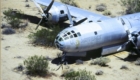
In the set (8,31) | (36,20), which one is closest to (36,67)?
(8,31)

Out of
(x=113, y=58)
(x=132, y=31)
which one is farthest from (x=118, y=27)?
(x=113, y=58)

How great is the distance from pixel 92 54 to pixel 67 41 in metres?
3.65

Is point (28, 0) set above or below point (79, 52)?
below

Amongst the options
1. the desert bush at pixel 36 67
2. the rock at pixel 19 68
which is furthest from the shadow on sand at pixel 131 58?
the rock at pixel 19 68

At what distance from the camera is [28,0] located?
143 ft

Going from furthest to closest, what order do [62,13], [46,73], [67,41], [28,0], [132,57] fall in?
[28,0] → [62,13] → [132,57] → [67,41] → [46,73]

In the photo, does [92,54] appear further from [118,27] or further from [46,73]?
[46,73]

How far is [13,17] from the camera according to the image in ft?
108

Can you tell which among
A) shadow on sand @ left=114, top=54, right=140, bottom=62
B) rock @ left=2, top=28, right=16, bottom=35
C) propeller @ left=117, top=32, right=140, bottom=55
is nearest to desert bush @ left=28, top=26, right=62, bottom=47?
rock @ left=2, top=28, right=16, bottom=35

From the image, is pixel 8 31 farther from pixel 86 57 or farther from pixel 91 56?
pixel 91 56

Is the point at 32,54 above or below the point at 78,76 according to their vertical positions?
below

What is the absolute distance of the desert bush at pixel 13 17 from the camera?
31.7m

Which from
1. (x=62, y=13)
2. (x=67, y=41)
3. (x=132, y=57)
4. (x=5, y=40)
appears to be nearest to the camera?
(x=67, y=41)

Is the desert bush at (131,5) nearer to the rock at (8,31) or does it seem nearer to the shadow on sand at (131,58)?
the shadow on sand at (131,58)
